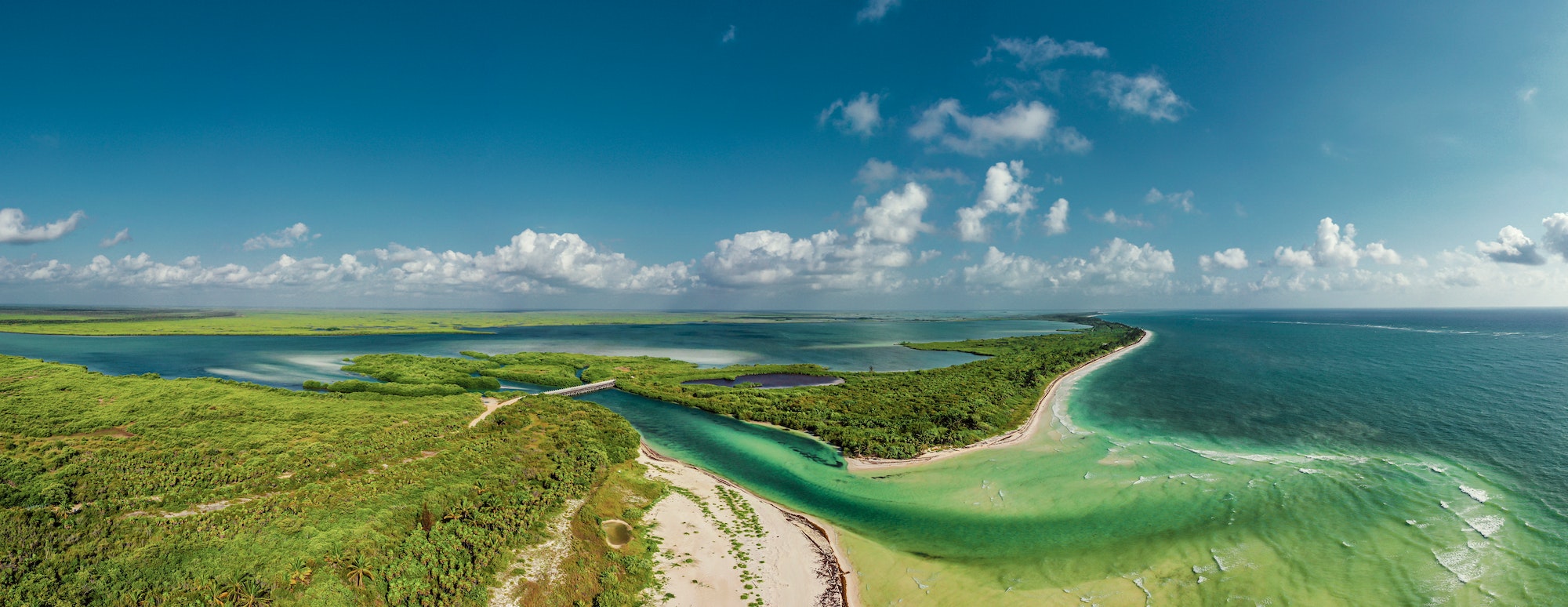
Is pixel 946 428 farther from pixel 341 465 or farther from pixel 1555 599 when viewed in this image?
pixel 341 465

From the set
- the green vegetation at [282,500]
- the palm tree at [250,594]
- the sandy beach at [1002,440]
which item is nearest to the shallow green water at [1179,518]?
the sandy beach at [1002,440]

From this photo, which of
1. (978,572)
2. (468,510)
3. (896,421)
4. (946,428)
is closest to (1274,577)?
(978,572)

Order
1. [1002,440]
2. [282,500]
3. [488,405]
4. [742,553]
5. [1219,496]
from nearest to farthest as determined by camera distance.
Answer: [282,500] → [742,553] → [1219,496] → [1002,440] → [488,405]

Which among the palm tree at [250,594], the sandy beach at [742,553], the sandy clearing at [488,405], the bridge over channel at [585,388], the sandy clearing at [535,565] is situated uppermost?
the palm tree at [250,594]

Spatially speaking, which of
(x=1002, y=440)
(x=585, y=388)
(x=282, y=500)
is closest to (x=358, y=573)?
(x=282, y=500)

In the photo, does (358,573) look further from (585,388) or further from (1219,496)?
(585,388)

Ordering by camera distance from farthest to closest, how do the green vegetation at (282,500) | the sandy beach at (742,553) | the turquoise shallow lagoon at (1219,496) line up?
the turquoise shallow lagoon at (1219,496) → the sandy beach at (742,553) → the green vegetation at (282,500)

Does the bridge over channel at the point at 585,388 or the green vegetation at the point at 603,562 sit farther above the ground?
the bridge over channel at the point at 585,388

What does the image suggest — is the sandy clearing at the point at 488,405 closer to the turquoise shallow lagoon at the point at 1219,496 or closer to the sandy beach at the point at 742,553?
the turquoise shallow lagoon at the point at 1219,496
